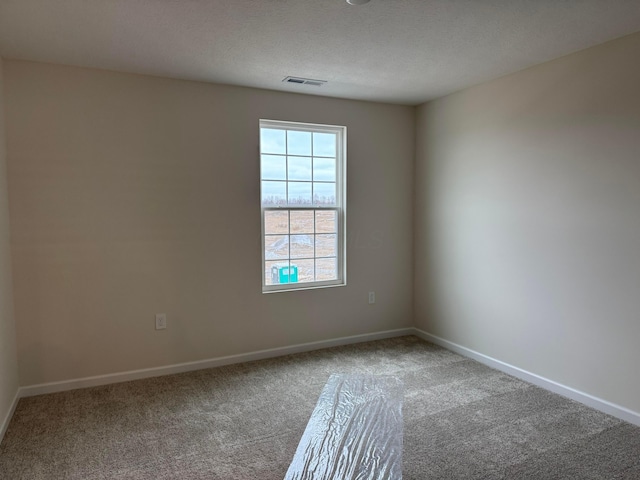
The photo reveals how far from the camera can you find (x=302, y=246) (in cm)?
429

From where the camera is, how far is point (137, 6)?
2.30 m

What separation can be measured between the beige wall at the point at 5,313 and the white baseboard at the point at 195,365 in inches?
9.1

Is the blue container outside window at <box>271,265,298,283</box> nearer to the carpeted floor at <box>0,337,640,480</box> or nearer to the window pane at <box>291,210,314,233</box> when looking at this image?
the window pane at <box>291,210,314,233</box>

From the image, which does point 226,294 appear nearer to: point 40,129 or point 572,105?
point 40,129

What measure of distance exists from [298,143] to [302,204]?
58cm

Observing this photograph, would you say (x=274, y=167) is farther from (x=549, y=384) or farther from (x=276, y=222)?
(x=549, y=384)

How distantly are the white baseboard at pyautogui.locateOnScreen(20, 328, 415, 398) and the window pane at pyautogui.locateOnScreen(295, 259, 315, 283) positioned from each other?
0.62 meters

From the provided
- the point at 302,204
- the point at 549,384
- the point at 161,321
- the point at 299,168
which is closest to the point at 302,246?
the point at 302,204

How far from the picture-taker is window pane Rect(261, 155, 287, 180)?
4.05 m

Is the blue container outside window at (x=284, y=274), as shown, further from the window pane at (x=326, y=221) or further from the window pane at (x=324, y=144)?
the window pane at (x=324, y=144)

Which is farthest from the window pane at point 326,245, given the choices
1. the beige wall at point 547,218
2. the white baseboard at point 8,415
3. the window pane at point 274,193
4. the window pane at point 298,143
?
the white baseboard at point 8,415

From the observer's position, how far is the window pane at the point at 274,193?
407 centimetres

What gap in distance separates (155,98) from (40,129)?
2.80 feet

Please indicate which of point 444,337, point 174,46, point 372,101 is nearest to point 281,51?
point 174,46
